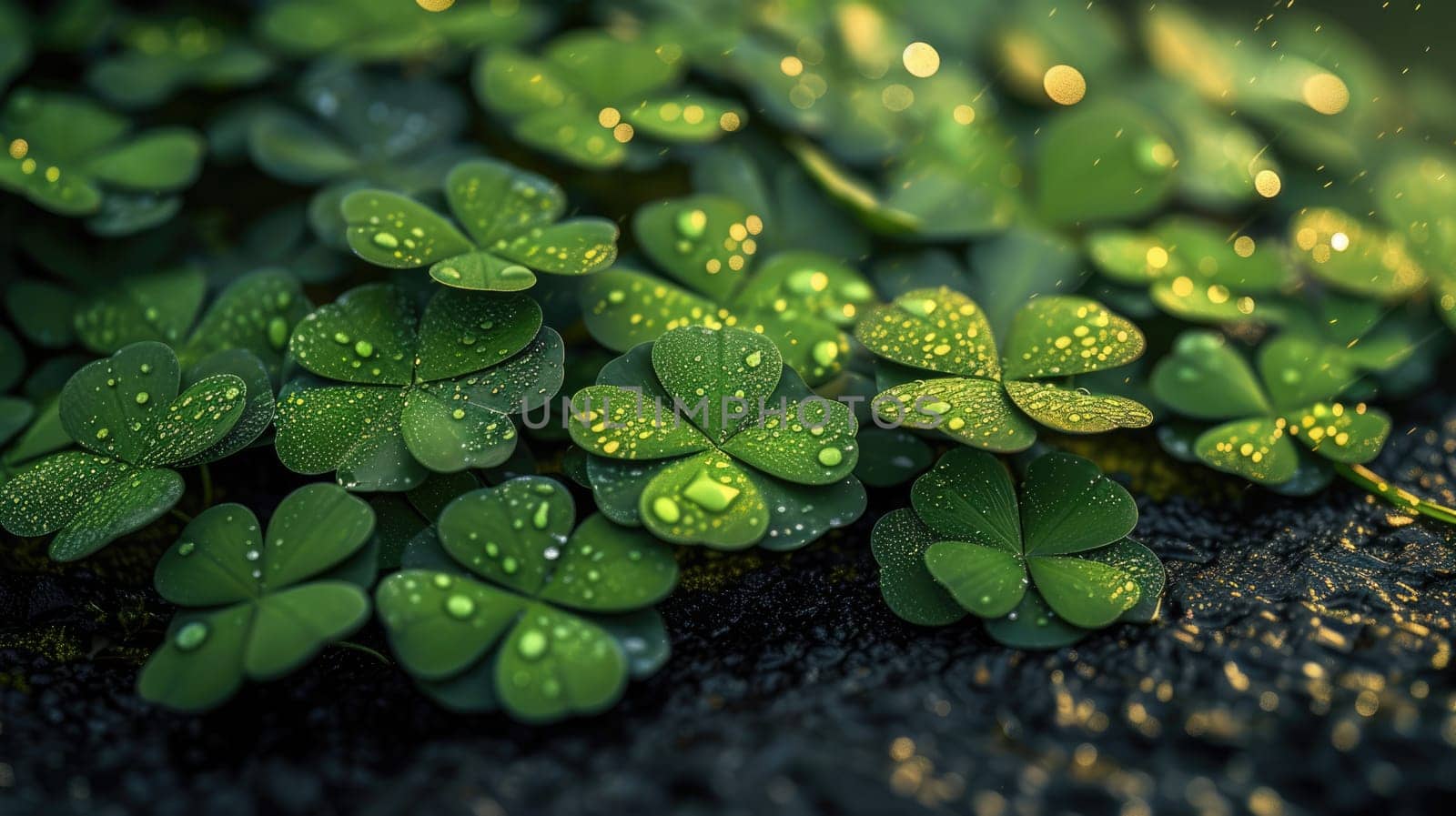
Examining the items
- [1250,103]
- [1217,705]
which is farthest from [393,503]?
[1250,103]

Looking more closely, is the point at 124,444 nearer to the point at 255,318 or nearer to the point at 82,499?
the point at 82,499

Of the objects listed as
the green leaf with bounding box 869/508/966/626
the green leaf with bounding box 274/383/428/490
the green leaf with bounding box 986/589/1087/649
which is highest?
the green leaf with bounding box 986/589/1087/649

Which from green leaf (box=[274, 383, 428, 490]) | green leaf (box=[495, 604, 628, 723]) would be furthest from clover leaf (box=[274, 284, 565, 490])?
green leaf (box=[495, 604, 628, 723])

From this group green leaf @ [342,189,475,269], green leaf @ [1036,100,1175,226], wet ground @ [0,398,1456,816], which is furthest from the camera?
green leaf @ [1036,100,1175,226]

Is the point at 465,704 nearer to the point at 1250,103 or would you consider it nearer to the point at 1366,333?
the point at 1366,333

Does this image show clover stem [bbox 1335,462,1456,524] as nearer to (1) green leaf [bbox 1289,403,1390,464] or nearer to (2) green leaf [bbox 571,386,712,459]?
(1) green leaf [bbox 1289,403,1390,464]

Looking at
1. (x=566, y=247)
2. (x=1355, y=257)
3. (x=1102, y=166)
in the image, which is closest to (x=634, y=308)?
(x=566, y=247)

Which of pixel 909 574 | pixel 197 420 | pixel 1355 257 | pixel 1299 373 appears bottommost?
pixel 197 420
